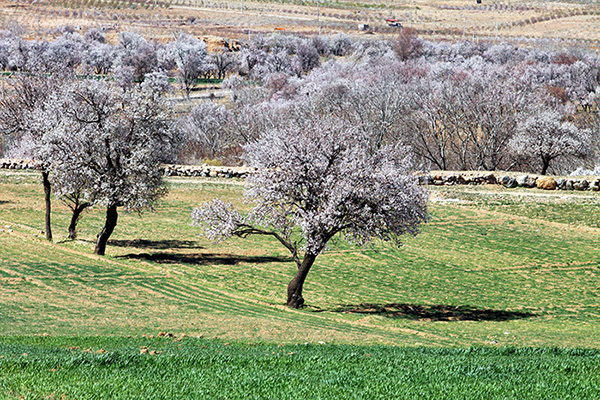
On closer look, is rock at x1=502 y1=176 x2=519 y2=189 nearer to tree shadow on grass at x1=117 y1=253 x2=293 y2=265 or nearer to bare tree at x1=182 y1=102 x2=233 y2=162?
tree shadow on grass at x1=117 y1=253 x2=293 y2=265

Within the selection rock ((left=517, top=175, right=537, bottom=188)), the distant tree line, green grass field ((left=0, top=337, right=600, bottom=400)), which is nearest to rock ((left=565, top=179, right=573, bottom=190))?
rock ((left=517, top=175, right=537, bottom=188))

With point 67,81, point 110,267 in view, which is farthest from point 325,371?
point 67,81

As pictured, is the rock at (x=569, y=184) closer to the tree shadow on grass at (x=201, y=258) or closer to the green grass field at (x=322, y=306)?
the green grass field at (x=322, y=306)

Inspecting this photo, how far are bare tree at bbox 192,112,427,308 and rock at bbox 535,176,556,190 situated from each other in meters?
27.6

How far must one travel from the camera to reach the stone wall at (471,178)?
1902 inches

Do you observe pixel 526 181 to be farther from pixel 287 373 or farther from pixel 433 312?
pixel 287 373

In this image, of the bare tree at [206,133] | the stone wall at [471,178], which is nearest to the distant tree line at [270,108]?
the bare tree at [206,133]

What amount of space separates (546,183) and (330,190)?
30237 mm

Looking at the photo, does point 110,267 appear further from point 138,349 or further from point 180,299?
point 138,349

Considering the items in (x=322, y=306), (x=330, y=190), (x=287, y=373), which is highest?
(x=330, y=190)

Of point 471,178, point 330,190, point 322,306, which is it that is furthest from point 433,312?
point 471,178

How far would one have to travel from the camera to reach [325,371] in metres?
13.3

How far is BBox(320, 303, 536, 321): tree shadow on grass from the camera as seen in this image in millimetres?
24547

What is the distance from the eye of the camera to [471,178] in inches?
2053
